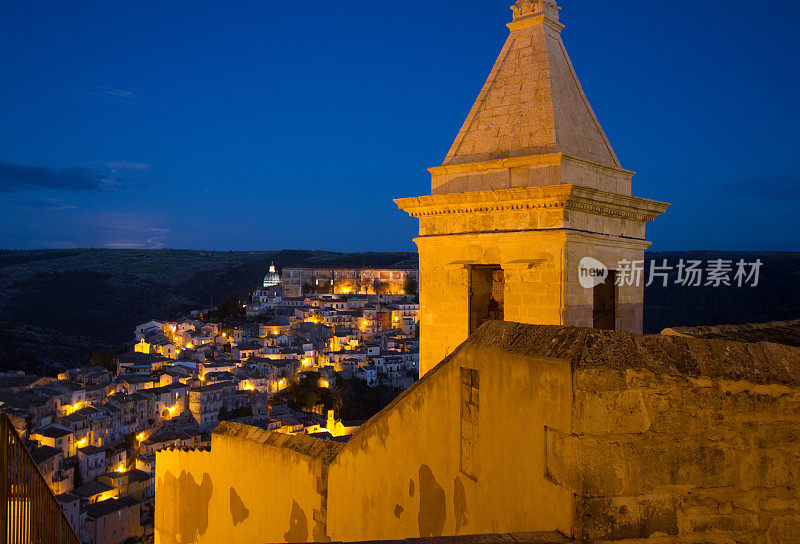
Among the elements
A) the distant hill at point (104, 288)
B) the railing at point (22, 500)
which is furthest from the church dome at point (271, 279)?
the railing at point (22, 500)

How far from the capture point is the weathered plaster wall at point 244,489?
4773mm

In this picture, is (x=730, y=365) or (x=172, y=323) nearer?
(x=730, y=365)

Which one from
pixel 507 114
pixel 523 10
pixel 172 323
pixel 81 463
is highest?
pixel 523 10

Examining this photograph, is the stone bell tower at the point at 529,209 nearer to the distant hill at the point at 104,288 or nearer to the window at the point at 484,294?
the window at the point at 484,294

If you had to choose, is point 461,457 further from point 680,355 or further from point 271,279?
point 271,279

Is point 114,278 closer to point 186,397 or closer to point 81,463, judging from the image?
point 186,397

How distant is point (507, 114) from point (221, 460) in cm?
460

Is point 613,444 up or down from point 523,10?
down

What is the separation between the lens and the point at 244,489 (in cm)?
534

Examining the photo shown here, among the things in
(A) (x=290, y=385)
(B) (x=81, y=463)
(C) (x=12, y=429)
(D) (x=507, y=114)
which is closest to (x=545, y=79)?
(D) (x=507, y=114)

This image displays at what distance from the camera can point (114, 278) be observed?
12500 centimetres

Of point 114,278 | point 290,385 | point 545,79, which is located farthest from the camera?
point 114,278

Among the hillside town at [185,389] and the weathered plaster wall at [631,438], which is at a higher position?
the weathered plaster wall at [631,438]

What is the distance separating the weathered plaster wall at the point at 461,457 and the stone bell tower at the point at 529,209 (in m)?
2.73
